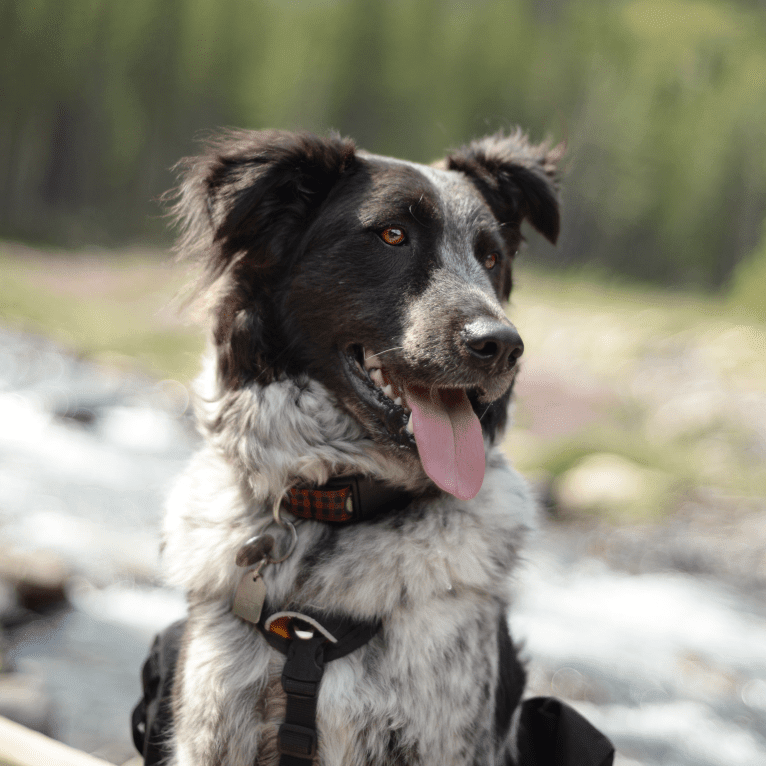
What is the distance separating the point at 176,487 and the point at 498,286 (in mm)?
1393

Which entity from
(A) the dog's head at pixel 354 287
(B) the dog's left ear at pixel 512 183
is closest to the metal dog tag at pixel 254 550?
(A) the dog's head at pixel 354 287

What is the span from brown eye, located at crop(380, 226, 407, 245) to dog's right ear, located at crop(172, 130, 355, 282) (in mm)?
269

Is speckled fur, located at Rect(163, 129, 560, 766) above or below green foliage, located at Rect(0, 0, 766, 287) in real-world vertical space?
below

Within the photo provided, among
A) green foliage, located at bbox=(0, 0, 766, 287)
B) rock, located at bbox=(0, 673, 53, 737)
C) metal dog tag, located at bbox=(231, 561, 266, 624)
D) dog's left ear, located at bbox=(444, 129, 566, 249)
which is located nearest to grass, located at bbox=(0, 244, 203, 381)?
green foliage, located at bbox=(0, 0, 766, 287)

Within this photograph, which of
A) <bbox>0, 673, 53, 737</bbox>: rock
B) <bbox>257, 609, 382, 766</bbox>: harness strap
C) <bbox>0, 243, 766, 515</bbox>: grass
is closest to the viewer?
<bbox>257, 609, 382, 766</bbox>: harness strap

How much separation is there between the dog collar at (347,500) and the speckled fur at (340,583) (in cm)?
3

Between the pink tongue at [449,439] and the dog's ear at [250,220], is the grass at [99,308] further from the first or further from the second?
the pink tongue at [449,439]

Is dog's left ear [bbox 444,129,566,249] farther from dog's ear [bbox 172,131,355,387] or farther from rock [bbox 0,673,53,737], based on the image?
rock [bbox 0,673,53,737]

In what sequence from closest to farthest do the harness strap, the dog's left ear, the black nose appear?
the harness strap < the black nose < the dog's left ear

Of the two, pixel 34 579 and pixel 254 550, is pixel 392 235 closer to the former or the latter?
pixel 254 550

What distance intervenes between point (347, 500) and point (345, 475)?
0.11 m

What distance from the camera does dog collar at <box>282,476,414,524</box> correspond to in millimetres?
2137

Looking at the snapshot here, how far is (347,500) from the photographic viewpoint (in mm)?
2148

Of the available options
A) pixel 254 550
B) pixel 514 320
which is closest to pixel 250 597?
pixel 254 550
